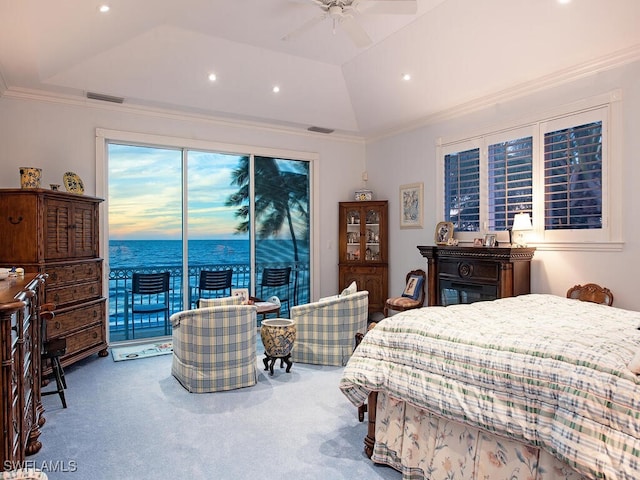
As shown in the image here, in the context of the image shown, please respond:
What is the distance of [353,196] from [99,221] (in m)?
3.76

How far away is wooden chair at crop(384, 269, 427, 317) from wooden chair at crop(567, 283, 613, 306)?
1.90m

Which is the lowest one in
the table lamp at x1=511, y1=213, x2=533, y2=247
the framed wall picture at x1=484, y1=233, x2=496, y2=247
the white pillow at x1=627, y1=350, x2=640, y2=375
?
the white pillow at x1=627, y1=350, x2=640, y2=375

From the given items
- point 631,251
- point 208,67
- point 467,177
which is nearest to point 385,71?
point 467,177

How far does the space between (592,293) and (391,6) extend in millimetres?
3106

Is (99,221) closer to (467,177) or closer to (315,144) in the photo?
(315,144)

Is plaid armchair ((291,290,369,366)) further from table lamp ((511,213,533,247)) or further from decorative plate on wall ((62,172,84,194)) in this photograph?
decorative plate on wall ((62,172,84,194))

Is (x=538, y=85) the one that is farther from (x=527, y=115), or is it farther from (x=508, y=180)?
(x=508, y=180)

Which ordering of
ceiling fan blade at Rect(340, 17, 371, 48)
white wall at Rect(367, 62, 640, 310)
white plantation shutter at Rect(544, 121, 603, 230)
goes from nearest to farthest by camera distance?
ceiling fan blade at Rect(340, 17, 371, 48) → white wall at Rect(367, 62, 640, 310) → white plantation shutter at Rect(544, 121, 603, 230)

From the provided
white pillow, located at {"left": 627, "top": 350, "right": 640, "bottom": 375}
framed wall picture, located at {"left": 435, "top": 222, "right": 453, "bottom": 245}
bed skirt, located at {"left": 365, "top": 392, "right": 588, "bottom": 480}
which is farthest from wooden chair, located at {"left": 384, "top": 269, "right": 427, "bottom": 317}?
white pillow, located at {"left": 627, "top": 350, "right": 640, "bottom": 375}

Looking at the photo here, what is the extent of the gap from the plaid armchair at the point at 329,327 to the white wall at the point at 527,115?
6.38 feet

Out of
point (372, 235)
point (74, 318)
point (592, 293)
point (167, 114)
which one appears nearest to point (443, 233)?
point (372, 235)

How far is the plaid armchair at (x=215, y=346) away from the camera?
11.6ft

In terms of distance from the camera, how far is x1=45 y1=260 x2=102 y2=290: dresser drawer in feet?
12.9

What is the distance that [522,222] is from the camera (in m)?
4.27
